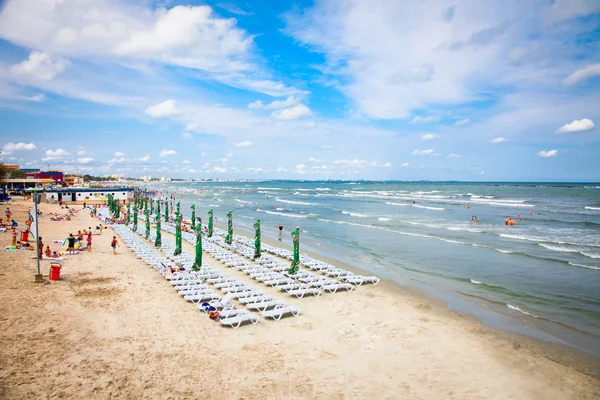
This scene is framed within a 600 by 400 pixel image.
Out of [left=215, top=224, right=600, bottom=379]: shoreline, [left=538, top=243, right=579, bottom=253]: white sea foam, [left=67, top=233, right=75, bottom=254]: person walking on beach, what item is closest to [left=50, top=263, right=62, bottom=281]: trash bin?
[left=67, top=233, right=75, bottom=254]: person walking on beach

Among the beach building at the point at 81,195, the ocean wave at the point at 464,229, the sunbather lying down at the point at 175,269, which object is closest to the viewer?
the sunbather lying down at the point at 175,269

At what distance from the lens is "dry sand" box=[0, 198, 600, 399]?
7.96m

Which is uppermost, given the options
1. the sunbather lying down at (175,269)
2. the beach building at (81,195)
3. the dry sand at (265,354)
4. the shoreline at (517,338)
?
the beach building at (81,195)

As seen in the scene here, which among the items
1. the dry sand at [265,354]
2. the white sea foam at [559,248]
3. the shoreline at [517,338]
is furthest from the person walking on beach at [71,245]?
the white sea foam at [559,248]

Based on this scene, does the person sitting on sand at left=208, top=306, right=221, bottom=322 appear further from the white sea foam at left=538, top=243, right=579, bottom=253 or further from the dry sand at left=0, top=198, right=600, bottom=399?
the white sea foam at left=538, top=243, right=579, bottom=253

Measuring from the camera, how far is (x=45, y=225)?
32812 millimetres

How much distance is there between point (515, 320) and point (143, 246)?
20.9 meters

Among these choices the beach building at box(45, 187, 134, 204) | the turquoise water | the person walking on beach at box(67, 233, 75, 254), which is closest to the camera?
the turquoise water

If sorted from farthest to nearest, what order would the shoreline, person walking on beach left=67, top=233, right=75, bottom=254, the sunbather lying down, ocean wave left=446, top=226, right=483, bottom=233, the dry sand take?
ocean wave left=446, top=226, right=483, bottom=233 → person walking on beach left=67, top=233, right=75, bottom=254 → the sunbather lying down → the shoreline → the dry sand

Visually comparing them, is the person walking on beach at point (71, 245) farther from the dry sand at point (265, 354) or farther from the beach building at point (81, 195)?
the beach building at point (81, 195)

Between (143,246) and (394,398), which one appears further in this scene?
(143,246)

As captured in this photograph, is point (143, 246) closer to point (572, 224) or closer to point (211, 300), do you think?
point (211, 300)

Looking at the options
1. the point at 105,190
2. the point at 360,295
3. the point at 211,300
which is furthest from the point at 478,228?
the point at 105,190

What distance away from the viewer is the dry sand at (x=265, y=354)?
26.1 ft
